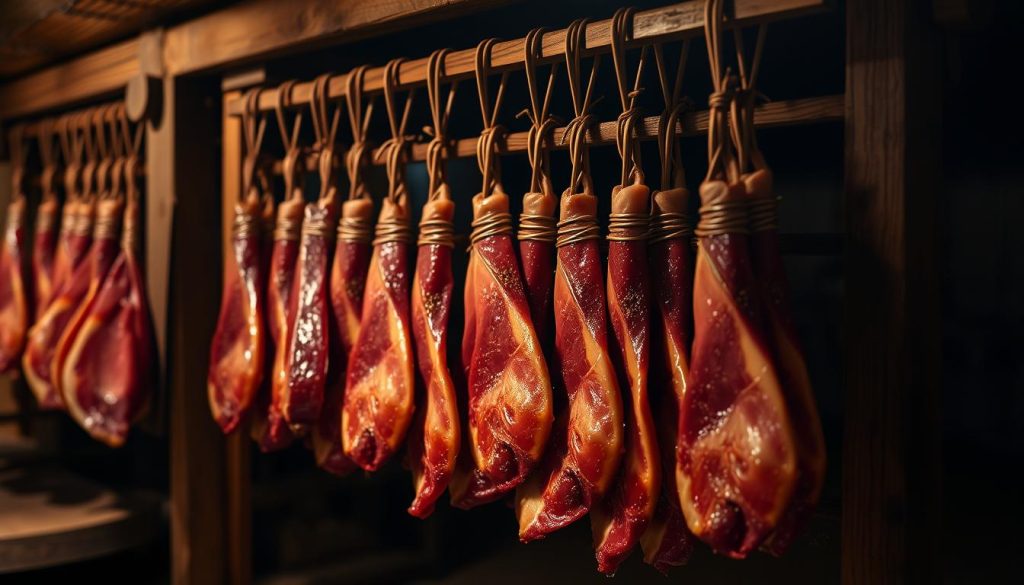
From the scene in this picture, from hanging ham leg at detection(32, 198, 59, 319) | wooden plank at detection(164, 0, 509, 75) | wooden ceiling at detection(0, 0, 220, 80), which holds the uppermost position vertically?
wooden ceiling at detection(0, 0, 220, 80)

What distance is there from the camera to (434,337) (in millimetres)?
1495

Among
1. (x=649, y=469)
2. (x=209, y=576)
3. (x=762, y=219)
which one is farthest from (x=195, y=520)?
(x=762, y=219)

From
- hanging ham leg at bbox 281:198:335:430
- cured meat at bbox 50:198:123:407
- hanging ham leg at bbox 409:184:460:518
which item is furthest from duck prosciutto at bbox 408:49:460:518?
cured meat at bbox 50:198:123:407

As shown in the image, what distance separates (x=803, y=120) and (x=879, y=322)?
26cm

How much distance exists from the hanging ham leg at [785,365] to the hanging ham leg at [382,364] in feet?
1.98

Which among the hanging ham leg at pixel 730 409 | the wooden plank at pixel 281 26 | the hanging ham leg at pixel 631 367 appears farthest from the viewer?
the wooden plank at pixel 281 26

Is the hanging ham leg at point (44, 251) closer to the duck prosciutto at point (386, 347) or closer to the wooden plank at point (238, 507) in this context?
the wooden plank at point (238, 507)

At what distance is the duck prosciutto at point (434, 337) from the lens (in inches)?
56.7

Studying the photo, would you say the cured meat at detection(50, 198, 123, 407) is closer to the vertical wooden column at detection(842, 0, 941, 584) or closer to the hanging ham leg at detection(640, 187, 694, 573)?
the hanging ham leg at detection(640, 187, 694, 573)

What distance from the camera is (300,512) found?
2.32 meters

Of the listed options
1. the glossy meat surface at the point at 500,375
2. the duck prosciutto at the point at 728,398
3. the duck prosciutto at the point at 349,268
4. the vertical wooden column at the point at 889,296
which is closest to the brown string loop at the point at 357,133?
the duck prosciutto at the point at 349,268

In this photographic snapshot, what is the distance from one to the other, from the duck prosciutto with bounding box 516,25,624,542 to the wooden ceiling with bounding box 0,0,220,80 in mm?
1076

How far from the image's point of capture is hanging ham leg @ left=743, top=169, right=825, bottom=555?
3.60ft

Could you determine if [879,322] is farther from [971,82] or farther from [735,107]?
[971,82]
